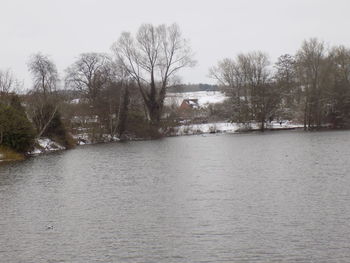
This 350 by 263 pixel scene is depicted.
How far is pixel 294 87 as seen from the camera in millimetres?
77812

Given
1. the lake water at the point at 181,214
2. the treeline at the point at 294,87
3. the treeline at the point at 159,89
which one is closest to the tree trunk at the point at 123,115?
the treeline at the point at 159,89

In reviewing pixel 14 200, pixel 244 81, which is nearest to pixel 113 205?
pixel 14 200

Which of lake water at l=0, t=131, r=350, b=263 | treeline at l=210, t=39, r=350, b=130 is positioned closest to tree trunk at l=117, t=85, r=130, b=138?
treeline at l=210, t=39, r=350, b=130

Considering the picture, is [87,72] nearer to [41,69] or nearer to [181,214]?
[41,69]

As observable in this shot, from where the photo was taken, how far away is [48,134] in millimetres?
50969

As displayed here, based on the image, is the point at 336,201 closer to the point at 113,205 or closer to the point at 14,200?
the point at 113,205

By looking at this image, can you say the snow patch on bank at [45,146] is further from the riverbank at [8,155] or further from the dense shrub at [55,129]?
the riverbank at [8,155]

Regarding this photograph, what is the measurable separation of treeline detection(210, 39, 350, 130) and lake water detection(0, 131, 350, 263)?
45.8m

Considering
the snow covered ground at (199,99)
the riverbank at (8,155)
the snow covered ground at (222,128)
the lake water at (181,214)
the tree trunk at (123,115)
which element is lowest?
the lake water at (181,214)

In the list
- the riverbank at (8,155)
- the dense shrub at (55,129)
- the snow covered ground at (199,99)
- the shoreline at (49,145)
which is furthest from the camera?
the snow covered ground at (199,99)

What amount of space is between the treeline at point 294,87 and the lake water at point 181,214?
150ft

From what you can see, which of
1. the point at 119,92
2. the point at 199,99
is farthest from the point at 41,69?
the point at 199,99

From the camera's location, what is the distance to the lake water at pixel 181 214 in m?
12.3

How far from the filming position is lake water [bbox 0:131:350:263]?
40.2ft
